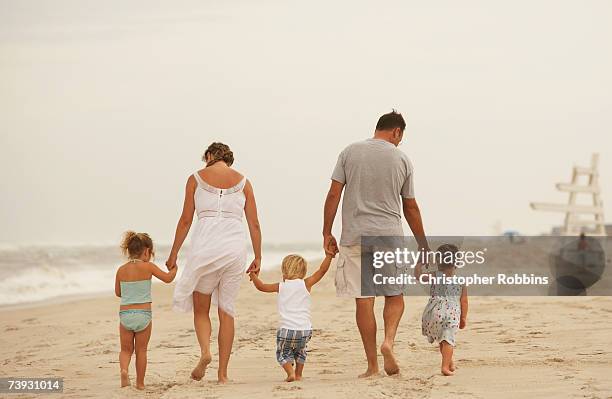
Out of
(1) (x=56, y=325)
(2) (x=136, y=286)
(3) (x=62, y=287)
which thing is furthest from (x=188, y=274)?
(3) (x=62, y=287)

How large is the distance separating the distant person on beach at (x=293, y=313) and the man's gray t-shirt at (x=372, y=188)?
1.17 ft

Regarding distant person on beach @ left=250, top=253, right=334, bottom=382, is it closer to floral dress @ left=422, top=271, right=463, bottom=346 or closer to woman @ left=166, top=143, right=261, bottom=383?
woman @ left=166, top=143, right=261, bottom=383

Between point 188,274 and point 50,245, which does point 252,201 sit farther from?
point 50,245

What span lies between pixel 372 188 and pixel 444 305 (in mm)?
976

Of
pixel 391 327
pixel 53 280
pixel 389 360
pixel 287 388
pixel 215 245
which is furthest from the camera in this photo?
pixel 53 280

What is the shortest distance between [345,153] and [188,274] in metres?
1.41

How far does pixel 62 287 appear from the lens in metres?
18.5

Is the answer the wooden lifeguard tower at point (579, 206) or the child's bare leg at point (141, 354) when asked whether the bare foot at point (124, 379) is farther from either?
the wooden lifeguard tower at point (579, 206)

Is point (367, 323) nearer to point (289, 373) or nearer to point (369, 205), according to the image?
point (289, 373)

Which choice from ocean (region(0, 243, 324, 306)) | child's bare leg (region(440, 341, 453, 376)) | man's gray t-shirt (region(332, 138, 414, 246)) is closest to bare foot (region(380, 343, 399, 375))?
child's bare leg (region(440, 341, 453, 376))

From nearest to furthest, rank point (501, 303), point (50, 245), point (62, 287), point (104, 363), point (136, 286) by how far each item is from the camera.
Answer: point (136, 286), point (104, 363), point (501, 303), point (62, 287), point (50, 245)

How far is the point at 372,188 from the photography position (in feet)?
20.7

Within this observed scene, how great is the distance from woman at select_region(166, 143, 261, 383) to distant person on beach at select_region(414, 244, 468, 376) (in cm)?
128

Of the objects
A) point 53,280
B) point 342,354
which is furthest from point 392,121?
point 53,280
